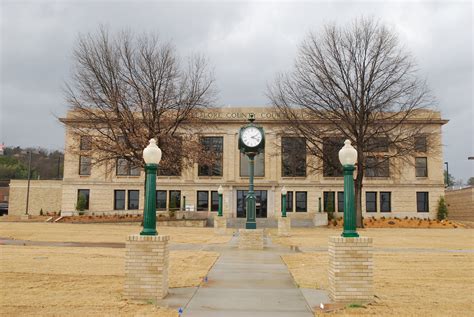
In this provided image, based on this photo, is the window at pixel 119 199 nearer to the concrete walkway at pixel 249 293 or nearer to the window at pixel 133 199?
the window at pixel 133 199

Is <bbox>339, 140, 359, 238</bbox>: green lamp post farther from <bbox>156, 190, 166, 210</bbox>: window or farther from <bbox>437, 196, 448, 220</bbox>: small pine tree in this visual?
<bbox>437, 196, 448, 220</bbox>: small pine tree

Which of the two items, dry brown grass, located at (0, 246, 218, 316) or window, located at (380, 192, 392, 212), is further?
window, located at (380, 192, 392, 212)

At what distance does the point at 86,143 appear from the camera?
35.3m

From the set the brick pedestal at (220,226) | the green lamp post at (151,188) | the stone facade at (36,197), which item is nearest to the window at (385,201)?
the brick pedestal at (220,226)

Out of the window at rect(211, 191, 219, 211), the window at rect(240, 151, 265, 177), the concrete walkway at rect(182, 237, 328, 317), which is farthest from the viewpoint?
the window at rect(240, 151, 265, 177)

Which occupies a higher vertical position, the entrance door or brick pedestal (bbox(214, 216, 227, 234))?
the entrance door

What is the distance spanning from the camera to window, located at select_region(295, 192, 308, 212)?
51531 millimetres

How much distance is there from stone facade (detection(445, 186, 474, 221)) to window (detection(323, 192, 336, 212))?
1564 centimetres

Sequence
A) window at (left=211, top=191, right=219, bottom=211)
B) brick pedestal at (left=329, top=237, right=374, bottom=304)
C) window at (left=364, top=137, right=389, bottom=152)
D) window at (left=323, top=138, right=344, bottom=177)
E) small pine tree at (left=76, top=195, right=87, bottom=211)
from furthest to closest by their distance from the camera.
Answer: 1. window at (left=211, top=191, right=219, bottom=211)
2. small pine tree at (left=76, top=195, right=87, bottom=211)
3. window at (left=323, top=138, right=344, bottom=177)
4. window at (left=364, top=137, right=389, bottom=152)
5. brick pedestal at (left=329, top=237, right=374, bottom=304)

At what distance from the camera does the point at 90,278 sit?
10773 millimetres

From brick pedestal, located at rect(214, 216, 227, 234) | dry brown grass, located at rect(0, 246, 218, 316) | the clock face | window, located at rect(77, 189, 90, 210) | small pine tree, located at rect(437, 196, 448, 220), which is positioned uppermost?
the clock face

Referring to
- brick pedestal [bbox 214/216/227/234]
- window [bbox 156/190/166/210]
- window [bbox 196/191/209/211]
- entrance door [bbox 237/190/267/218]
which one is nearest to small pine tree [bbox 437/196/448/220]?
entrance door [bbox 237/190/267/218]

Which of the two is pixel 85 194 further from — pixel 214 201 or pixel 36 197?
pixel 214 201

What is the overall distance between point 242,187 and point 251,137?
31598mm
